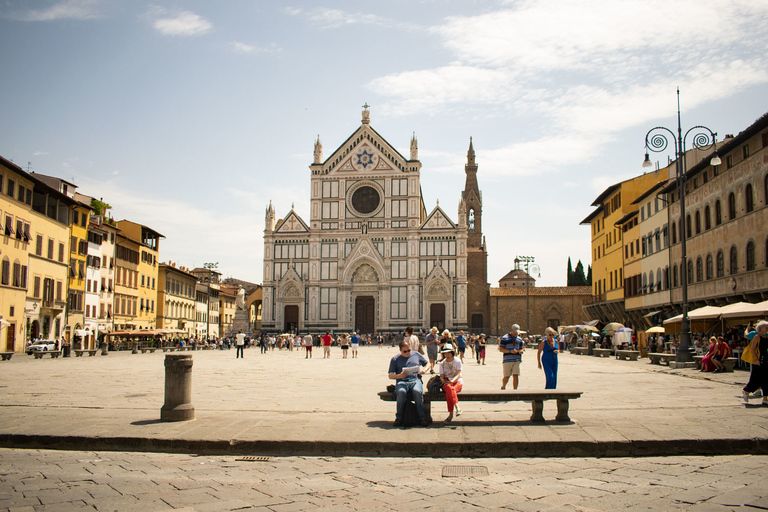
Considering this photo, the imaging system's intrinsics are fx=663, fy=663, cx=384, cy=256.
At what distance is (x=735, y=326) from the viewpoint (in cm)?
2700

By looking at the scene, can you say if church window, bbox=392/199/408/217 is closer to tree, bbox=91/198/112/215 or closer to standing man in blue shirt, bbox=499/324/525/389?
tree, bbox=91/198/112/215

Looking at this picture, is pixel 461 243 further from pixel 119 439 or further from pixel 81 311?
pixel 119 439

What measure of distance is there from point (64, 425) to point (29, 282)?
105 feet

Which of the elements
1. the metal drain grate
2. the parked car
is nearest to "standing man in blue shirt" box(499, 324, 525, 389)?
the metal drain grate

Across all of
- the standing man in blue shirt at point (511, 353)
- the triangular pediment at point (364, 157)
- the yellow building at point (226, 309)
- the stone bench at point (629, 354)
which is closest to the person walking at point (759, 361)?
the standing man in blue shirt at point (511, 353)

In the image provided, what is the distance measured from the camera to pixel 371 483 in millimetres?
6422

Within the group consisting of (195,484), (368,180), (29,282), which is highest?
(368,180)

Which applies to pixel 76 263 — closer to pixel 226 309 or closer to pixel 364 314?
pixel 364 314

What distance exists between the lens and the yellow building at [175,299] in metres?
61.4

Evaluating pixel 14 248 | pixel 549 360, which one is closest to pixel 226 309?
pixel 14 248

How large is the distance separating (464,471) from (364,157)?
60156mm

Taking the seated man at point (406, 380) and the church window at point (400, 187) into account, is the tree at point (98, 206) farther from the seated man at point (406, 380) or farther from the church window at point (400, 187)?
the seated man at point (406, 380)

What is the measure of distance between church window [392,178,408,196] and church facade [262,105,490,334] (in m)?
0.10

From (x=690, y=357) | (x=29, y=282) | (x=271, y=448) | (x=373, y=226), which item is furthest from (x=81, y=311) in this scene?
(x=271, y=448)
